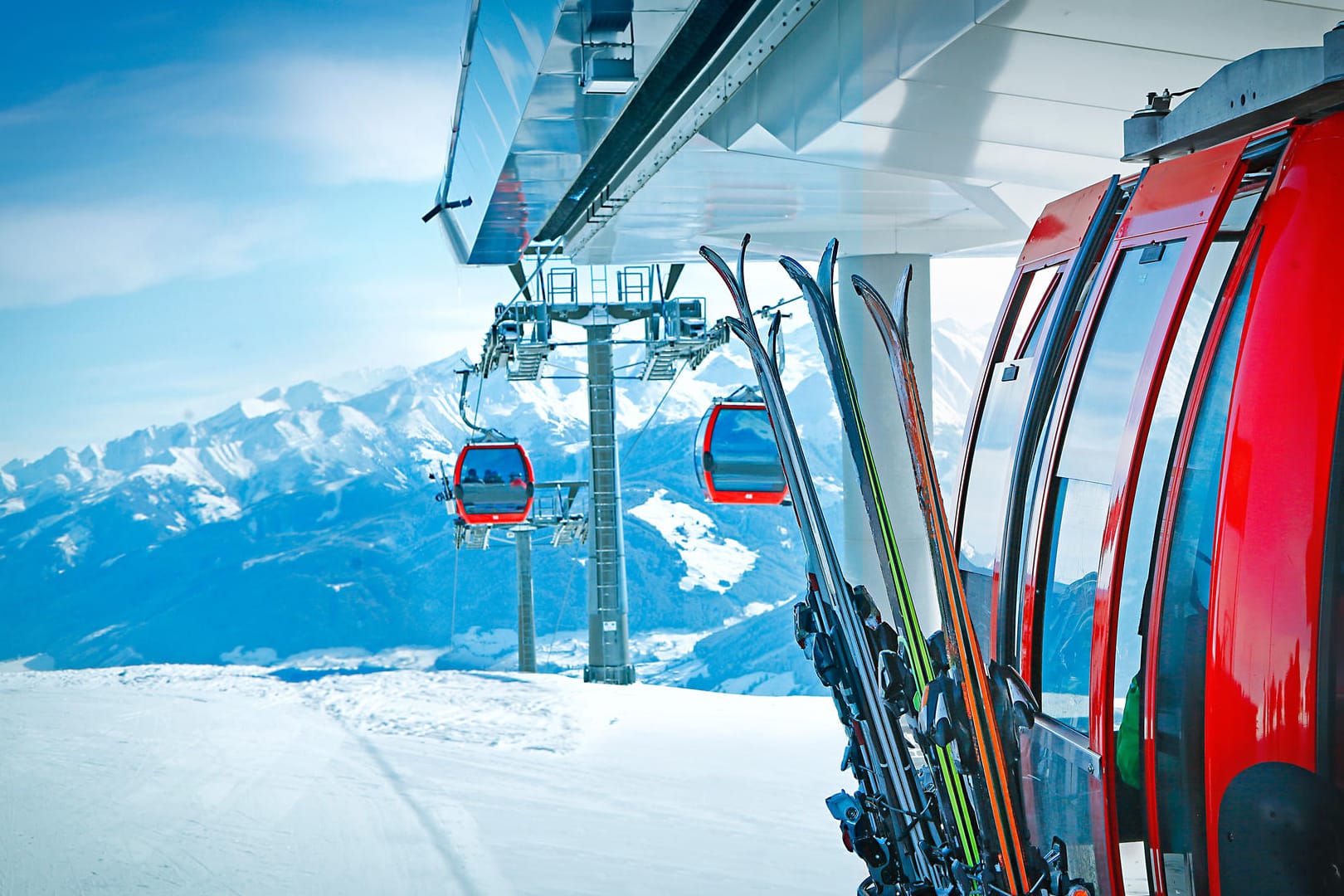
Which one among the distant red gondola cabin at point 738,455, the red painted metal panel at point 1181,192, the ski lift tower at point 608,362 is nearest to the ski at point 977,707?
the red painted metal panel at point 1181,192

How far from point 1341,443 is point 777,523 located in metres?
76.4

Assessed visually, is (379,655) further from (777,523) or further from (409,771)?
(409,771)

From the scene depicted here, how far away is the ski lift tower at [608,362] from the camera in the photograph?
14.0 m

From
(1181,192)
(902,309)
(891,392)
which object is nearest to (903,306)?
(902,309)

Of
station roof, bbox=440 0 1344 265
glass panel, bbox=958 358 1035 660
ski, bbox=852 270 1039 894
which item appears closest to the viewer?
ski, bbox=852 270 1039 894

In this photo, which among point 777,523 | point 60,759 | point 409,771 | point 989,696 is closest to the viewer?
point 989,696

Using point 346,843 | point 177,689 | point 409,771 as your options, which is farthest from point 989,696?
point 177,689

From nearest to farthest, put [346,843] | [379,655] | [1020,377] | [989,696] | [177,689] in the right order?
[989,696] < [1020,377] < [346,843] < [177,689] < [379,655]

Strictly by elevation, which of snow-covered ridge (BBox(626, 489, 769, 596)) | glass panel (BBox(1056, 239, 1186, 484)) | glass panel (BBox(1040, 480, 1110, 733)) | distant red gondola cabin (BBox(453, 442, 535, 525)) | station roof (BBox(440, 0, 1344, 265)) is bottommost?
snow-covered ridge (BBox(626, 489, 769, 596))

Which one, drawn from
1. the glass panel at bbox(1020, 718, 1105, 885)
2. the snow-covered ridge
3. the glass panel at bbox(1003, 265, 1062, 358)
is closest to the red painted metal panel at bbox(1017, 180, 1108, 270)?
the glass panel at bbox(1003, 265, 1062, 358)

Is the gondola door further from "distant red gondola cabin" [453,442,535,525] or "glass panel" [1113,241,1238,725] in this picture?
"distant red gondola cabin" [453,442,535,525]

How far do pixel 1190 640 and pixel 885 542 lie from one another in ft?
2.34

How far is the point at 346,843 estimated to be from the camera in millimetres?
5809

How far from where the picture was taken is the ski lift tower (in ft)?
45.8
